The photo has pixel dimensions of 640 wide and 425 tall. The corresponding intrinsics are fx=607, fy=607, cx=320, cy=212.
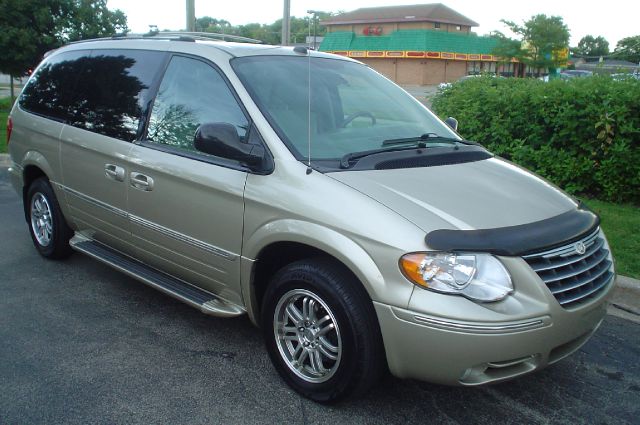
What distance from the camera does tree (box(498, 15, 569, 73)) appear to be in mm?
40688

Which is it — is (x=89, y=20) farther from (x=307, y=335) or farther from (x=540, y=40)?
(x=540, y=40)

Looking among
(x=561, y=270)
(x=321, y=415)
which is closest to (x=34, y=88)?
(x=321, y=415)

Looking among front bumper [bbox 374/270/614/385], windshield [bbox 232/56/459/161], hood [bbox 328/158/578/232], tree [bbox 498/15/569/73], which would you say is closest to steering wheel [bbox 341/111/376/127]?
windshield [bbox 232/56/459/161]

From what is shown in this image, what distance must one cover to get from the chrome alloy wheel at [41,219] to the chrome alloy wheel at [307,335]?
293 centimetres

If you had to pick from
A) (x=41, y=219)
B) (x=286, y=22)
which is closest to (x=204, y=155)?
(x=41, y=219)

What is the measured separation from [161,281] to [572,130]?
546 cm

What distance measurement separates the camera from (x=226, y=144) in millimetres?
3387

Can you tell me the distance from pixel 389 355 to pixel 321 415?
0.59 m

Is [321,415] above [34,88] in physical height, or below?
below

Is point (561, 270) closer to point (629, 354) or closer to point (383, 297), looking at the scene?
point (383, 297)

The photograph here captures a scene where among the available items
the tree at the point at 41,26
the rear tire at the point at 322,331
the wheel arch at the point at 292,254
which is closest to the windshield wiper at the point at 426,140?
the wheel arch at the point at 292,254

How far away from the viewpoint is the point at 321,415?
321 cm

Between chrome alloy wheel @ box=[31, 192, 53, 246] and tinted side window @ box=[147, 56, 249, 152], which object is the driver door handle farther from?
chrome alloy wheel @ box=[31, 192, 53, 246]

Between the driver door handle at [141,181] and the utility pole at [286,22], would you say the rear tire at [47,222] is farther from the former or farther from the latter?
the utility pole at [286,22]
